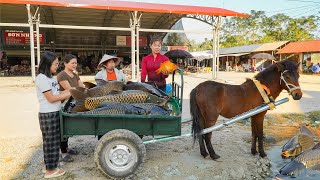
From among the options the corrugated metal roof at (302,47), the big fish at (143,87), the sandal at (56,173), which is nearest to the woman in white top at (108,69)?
the big fish at (143,87)

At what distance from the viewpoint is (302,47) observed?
102 ft

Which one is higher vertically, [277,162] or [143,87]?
[143,87]

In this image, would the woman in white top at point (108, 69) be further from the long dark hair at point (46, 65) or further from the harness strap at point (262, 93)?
the harness strap at point (262, 93)

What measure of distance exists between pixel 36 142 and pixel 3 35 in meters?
23.9

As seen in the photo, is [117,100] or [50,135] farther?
[117,100]

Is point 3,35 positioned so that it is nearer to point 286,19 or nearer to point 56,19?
point 56,19

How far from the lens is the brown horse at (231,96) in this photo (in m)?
4.23

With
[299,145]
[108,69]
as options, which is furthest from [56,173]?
[299,145]

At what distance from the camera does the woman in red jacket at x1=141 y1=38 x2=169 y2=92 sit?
4.42 m

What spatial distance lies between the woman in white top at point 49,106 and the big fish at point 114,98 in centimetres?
21

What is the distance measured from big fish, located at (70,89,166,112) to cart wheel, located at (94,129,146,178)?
0.48m

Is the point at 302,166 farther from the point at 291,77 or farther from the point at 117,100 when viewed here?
the point at 117,100

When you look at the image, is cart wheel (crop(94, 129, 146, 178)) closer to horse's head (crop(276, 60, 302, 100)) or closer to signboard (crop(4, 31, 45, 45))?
horse's head (crop(276, 60, 302, 100))

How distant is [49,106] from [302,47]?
3288 centimetres
